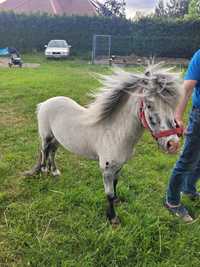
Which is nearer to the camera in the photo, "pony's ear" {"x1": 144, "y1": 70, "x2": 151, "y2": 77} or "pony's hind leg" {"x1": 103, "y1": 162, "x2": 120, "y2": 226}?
"pony's ear" {"x1": 144, "y1": 70, "x2": 151, "y2": 77}

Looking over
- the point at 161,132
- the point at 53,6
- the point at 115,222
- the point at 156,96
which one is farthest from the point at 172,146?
the point at 53,6

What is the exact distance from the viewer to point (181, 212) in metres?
3.10

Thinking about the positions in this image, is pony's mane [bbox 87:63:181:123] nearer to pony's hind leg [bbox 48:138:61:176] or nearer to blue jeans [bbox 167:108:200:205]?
blue jeans [bbox 167:108:200:205]

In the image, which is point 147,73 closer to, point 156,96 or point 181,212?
point 156,96

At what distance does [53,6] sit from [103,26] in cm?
1306

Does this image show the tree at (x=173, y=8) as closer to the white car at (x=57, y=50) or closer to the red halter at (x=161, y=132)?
the white car at (x=57, y=50)

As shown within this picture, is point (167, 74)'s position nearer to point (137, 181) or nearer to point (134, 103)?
point (134, 103)

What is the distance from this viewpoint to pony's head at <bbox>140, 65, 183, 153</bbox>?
2.20m

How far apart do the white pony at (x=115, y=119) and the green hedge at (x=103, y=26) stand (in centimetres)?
1946

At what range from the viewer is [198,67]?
2574mm

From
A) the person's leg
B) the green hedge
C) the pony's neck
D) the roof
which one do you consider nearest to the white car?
the green hedge

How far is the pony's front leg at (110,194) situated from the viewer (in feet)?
9.04

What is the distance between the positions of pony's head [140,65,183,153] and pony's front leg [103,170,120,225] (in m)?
0.68

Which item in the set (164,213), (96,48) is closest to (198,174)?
(164,213)
